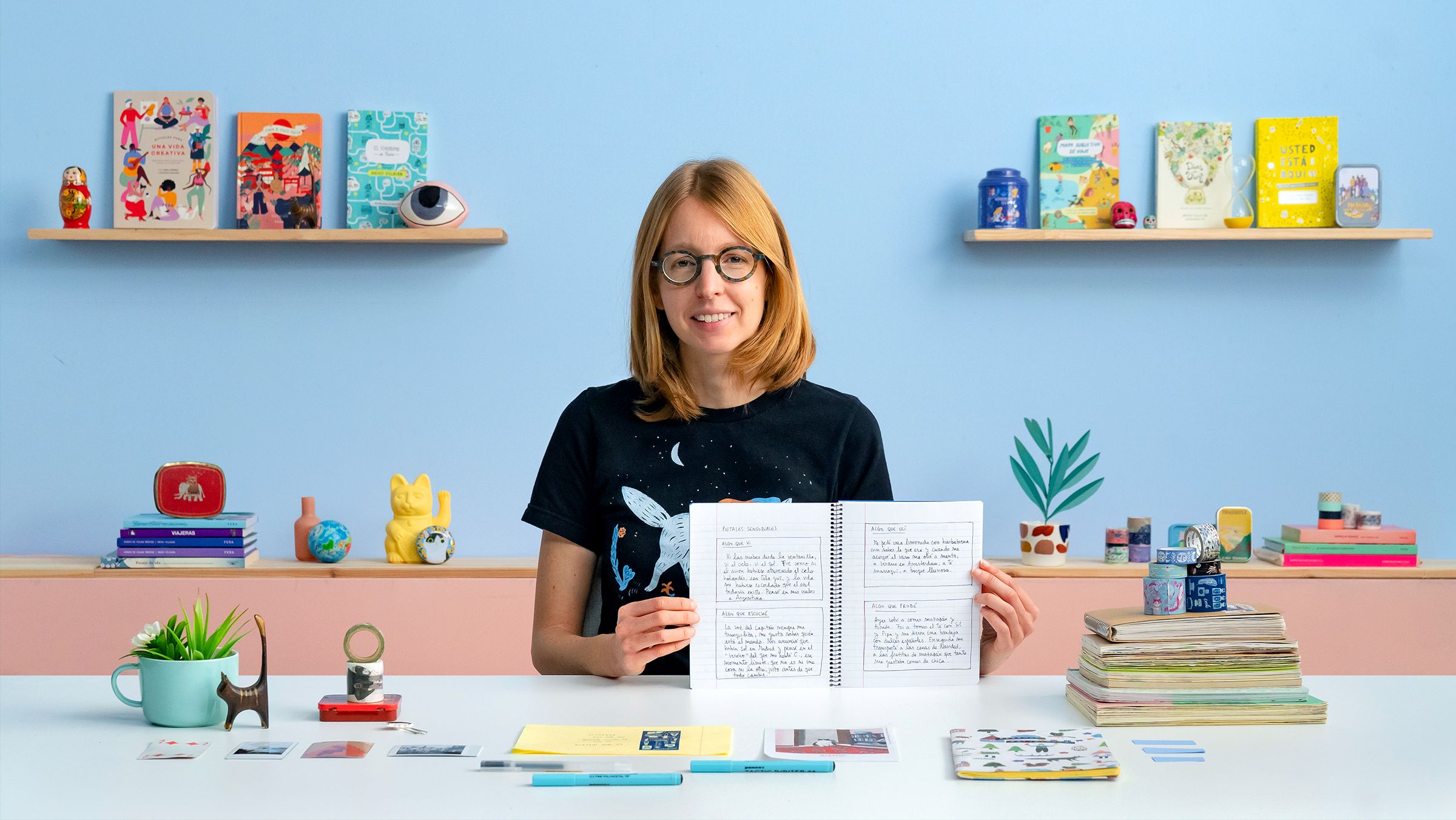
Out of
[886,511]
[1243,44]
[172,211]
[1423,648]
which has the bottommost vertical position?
[1423,648]

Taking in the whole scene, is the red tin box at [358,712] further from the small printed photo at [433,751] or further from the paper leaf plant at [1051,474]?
the paper leaf plant at [1051,474]

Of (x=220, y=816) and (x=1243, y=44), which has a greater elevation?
(x=1243, y=44)

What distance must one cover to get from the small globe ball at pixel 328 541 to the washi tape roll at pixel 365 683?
1.61m

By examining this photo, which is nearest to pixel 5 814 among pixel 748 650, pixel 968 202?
pixel 748 650

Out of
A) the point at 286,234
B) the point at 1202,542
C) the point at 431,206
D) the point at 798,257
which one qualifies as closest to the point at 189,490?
the point at 286,234

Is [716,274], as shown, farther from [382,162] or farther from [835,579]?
[382,162]

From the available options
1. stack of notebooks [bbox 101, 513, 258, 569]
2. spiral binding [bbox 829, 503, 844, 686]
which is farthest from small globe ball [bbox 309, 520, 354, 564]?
spiral binding [bbox 829, 503, 844, 686]

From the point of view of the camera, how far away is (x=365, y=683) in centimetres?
135

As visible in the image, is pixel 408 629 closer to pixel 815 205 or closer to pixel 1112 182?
pixel 815 205

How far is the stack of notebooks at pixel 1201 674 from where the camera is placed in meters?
1.32

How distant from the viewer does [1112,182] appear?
302 centimetres

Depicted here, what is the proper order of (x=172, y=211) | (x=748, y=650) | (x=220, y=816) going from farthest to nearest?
(x=172, y=211), (x=748, y=650), (x=220, y=816)

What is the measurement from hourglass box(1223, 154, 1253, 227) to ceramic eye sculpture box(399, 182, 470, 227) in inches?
75.3

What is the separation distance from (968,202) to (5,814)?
8.27 ft
